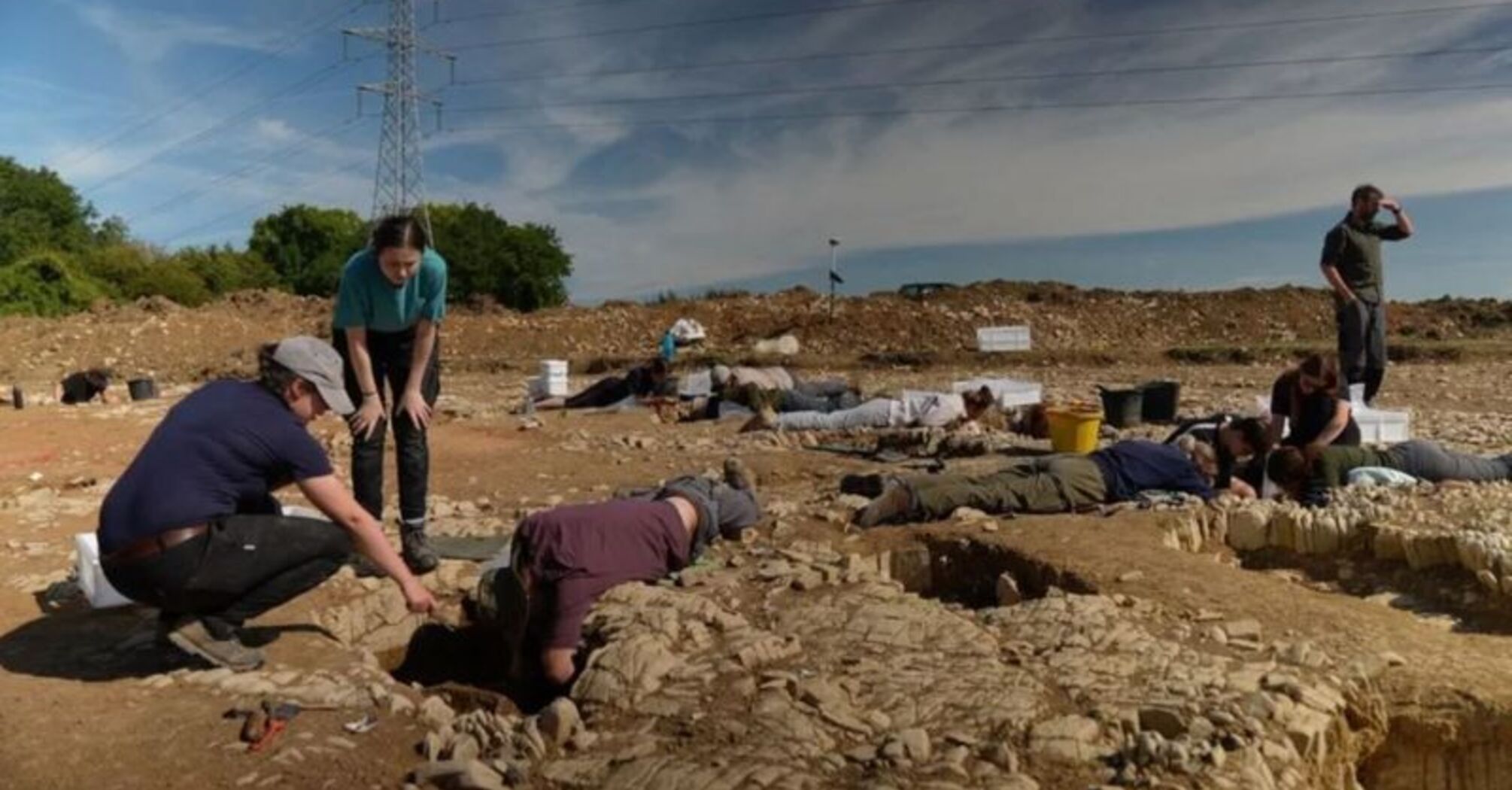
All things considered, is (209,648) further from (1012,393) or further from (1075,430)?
(1012,393)

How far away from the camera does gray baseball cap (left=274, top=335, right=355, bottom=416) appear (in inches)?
137

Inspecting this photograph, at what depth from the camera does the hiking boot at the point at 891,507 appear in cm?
560

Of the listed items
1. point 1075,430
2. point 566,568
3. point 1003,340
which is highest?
point 1003,340

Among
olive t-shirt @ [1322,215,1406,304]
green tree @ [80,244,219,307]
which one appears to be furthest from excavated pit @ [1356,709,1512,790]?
green tree @ [80,244,219,307]

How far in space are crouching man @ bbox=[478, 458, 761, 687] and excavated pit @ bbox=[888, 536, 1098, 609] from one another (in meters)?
1.17

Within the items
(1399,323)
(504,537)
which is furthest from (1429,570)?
(1399,323)

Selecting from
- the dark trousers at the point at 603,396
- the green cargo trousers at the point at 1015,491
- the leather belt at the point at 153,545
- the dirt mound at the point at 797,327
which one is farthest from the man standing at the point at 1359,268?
the dirt mound at the point at 797,327

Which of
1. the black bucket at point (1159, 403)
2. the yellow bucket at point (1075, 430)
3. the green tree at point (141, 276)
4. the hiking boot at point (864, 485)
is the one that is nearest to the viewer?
the hiking boot at point (864, 485)

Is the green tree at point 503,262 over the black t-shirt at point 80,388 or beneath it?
over

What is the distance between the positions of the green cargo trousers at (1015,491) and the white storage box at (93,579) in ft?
12.1

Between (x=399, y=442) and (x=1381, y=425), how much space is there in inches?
262

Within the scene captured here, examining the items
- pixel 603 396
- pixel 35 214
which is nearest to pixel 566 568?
pixel 603 396

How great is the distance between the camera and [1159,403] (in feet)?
35.0

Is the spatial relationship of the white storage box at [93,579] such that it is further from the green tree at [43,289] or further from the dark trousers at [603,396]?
the green tree at [43,289]
